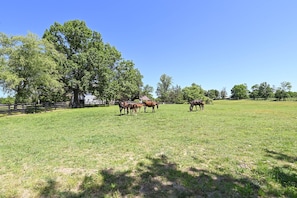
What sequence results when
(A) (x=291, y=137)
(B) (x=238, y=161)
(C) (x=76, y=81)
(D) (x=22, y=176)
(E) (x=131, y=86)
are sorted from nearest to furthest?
(D) (x=22, y=176)
(B) (x=238, y=161)
(A) (x=291, y=137)
(C) (x=76, y=81)
(E) (x=131, y=86)

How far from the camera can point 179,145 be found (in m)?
5.91

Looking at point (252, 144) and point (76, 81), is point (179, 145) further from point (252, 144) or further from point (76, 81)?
point (76, 81)

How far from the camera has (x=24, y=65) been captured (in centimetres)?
2169

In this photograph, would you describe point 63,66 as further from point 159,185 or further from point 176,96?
point 176,96

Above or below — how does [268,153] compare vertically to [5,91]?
below

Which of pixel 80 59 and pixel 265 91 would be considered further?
pixel 265 91

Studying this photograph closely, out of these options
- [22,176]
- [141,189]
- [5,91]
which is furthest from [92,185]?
[5,91]

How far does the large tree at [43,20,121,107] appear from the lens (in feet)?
96.3

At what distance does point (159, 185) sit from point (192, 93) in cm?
5807

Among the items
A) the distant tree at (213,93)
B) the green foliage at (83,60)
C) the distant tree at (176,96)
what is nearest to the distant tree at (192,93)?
the distant tree at (176,96)

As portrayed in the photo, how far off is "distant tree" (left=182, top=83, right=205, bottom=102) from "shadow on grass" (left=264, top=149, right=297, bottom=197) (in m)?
54.2

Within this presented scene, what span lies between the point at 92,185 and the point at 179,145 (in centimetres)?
337

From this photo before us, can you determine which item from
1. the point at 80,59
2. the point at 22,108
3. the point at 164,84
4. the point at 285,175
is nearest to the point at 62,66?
the point at 80,59

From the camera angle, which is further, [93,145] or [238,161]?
[93,145]
